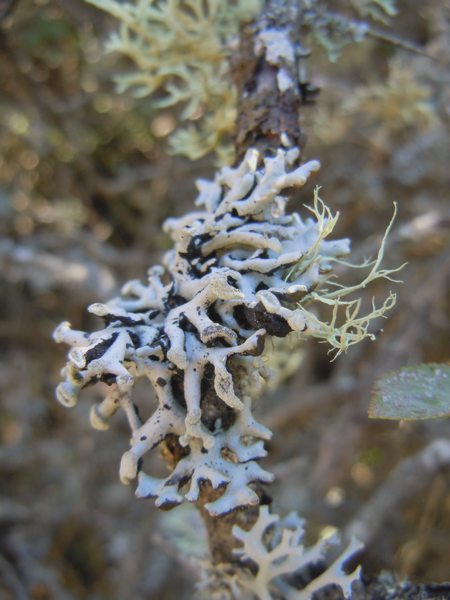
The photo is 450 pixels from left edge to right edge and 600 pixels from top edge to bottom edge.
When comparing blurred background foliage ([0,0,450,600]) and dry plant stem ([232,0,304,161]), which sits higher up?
dry plant stem ([232,0,304,161])

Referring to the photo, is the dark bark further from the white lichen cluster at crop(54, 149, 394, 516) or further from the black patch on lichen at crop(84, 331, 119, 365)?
the black patch on lichen at crop(84, 331, 119, 365)

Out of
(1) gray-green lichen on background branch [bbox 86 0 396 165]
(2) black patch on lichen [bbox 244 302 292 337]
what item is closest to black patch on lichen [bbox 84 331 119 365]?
(2) black patch on lichen [bbox 244 302 292 337]

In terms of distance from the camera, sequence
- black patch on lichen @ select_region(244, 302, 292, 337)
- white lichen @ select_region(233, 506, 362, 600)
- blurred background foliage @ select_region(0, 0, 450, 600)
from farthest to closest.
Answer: blurred background foliage @ select_region(0, 0, 450, 600)
white lichen @ select_region(233, 506, 362, 600)
black patch on lichen @ select_region(244, 302, 292, 337)

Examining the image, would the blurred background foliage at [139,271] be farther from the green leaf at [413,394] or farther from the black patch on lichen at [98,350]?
the black patch on lichen at [98,350]

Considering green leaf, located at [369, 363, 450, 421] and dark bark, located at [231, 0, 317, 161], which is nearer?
green leaf, located at [369, 363, 450, 421]

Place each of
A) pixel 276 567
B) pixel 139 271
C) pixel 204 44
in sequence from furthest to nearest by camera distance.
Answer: pixel 139 271 → pixel 204 44 → pixel 276 567

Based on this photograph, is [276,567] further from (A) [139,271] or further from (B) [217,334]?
(A) [139,271]

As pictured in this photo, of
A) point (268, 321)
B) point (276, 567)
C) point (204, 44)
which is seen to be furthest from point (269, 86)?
point (276, 567)

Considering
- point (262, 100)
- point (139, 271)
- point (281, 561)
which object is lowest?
point (139, 271)
